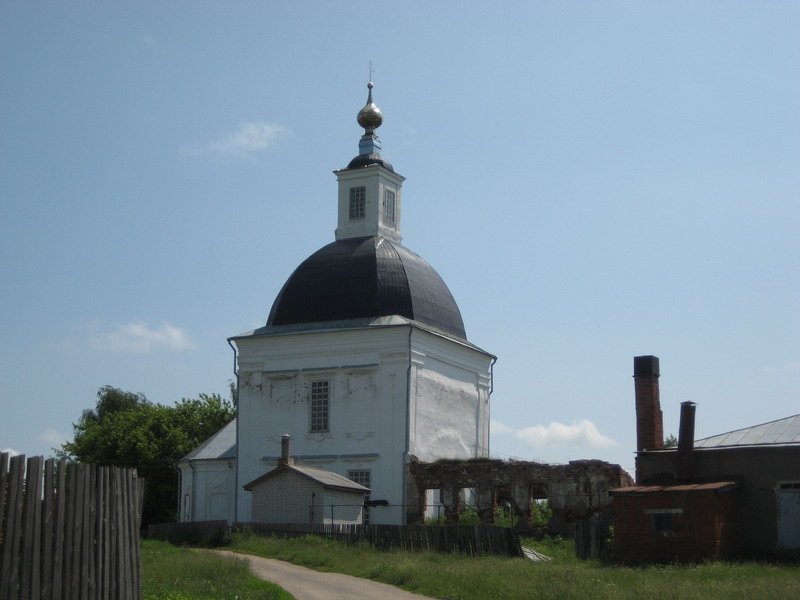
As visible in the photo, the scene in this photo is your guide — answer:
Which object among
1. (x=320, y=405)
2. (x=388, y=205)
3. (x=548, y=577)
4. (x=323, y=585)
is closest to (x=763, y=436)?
(x=548, y=577)

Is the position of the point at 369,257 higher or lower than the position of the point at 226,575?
higher

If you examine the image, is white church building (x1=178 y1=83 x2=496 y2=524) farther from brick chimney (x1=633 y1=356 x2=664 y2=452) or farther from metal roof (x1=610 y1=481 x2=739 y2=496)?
metal roof (x1=610 y1=481 x2=739 y2=496)

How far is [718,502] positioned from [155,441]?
3210 cm

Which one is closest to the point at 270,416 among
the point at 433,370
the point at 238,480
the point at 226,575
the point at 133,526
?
the point at 238,480

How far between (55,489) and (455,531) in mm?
15550

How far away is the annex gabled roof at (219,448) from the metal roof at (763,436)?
721 inches

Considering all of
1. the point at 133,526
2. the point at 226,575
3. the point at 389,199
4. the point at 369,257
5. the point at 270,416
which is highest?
the point at 389,199

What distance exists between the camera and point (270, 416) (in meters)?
34.9

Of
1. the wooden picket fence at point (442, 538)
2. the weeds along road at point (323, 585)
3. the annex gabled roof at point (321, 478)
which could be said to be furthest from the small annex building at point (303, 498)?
the weeds along road at point (323, 585)

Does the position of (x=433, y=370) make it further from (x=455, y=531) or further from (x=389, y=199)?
(x=455, y=531)

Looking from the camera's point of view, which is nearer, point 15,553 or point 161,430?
point 15,553

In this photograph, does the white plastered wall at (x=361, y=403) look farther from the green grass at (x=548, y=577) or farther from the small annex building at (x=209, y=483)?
the green grass at (x=548, y=577)

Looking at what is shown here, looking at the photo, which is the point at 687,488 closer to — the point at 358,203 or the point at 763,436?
the point at 763,436

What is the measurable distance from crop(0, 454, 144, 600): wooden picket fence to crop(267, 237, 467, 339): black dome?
24.5 m
